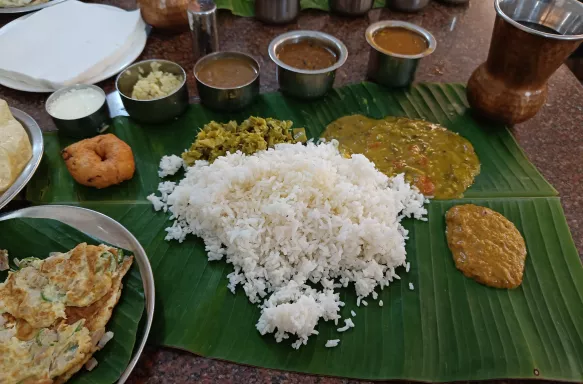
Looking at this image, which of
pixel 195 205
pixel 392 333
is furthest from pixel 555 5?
pixel 195 205

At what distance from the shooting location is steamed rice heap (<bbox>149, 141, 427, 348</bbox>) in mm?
2332

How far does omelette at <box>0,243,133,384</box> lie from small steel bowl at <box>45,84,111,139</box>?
114cm

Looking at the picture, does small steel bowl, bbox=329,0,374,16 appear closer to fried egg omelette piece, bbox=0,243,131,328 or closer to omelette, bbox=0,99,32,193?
omelette, bbox=0,99,32,193

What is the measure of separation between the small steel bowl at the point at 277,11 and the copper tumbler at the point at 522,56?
6.28 feet

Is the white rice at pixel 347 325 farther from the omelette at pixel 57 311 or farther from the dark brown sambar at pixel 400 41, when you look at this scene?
the dark brown sambar at pixel 400 41

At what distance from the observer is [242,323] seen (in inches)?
86.4

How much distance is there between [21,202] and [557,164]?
378 centimetres

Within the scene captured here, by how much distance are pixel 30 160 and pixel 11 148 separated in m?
0.14

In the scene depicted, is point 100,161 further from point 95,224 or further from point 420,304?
point 420,304

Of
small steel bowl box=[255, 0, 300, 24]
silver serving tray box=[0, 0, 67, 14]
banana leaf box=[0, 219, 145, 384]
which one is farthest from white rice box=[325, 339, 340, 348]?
silver serving tray box=[0, 0, 67, 14]

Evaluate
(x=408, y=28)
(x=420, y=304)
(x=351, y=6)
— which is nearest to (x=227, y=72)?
(x=408, y=28)

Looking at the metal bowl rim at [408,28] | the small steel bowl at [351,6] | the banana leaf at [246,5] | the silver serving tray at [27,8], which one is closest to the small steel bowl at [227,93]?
the metal bowl rim at [408,28]

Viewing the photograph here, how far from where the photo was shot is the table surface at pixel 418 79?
6.75 feet

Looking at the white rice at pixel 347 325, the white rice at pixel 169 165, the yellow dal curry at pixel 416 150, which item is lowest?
the white rice at pixel 347 325
